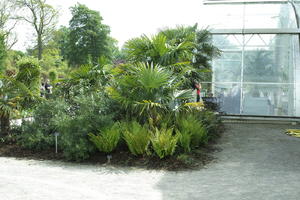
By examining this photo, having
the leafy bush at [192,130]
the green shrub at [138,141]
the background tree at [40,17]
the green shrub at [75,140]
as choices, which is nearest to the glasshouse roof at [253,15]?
the leafy bush at [192,130]

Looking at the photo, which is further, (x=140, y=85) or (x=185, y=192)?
(x=140, y=85)

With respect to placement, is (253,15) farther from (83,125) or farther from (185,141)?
(83,125)

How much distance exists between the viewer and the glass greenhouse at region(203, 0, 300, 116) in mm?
12531

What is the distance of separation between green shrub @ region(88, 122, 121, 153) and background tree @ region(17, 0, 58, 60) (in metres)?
27.9

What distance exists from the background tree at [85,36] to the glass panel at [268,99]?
2558 centimetres

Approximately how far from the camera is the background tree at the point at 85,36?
36469 mm

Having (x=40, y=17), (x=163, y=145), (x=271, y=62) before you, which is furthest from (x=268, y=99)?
(x=40, y=17)

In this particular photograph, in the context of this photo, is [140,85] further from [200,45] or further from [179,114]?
[200,45]

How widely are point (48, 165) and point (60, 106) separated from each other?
1690 mm

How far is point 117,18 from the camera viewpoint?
144 ft

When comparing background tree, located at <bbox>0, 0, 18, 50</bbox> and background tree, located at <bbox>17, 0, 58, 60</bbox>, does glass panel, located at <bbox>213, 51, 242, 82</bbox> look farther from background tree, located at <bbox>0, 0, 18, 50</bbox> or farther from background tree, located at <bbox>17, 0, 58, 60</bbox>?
background tree, located at <bbox>0, 0, 18, 50</bbox>

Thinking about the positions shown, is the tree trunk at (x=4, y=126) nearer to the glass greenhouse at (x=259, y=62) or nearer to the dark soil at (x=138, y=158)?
the dark soil at (x=138, y=158)

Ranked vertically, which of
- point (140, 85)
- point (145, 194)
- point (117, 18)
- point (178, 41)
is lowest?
point (145, 194)

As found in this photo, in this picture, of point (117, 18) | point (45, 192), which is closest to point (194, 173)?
point (45, 192)
